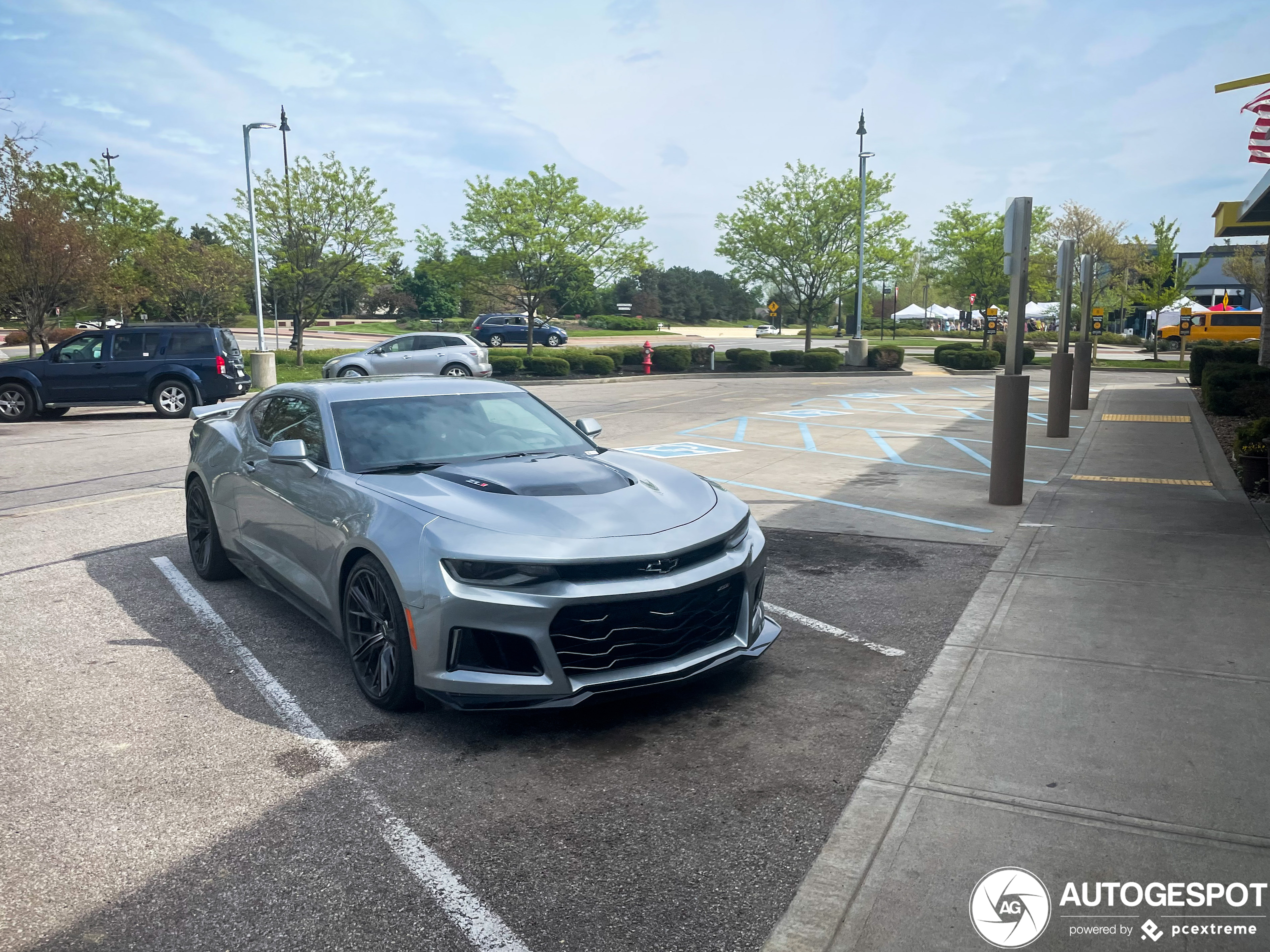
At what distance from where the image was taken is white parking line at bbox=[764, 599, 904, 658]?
5281 mm

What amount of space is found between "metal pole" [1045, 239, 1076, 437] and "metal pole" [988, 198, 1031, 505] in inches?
217

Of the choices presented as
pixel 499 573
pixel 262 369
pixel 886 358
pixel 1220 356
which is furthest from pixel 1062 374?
pixel 886 358

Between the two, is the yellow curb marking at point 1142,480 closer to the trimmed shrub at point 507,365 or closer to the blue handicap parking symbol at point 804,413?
the blue handicap parking symbol at point 804,413

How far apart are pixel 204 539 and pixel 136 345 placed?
13.4 metres

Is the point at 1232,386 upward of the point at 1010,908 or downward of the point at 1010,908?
upward

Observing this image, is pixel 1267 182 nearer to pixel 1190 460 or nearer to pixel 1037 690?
pixel 1190 460

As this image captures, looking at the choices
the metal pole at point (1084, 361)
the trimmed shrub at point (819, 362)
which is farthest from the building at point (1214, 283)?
the metal pole at point (1084, 361)

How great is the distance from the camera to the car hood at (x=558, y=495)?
4320 mm

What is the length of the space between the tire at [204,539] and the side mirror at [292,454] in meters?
1.64

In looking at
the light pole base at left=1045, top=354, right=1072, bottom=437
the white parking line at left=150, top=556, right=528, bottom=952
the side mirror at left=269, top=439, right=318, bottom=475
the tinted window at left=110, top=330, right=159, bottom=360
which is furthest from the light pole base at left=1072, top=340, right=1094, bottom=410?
the white parking line at left=150, top=556, right=528, bottom=952

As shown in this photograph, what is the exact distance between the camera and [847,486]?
34.4ft

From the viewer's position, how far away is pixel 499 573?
4086mm

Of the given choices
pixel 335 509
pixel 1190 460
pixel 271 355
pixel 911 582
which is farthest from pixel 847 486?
pixel 271 355

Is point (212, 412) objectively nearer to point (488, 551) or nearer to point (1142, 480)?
point (488, 551)
